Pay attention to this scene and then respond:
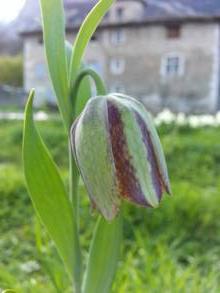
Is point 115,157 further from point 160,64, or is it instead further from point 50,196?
point 160,64

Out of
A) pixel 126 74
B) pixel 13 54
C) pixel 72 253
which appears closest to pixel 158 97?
pixel 126 74

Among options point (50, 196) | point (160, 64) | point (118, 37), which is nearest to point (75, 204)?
point (50, 196)

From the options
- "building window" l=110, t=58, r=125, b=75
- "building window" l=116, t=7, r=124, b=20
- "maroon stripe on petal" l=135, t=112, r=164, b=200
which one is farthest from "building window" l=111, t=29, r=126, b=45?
"maroon stripe on petal" l=135, t=112, r=164, b=200

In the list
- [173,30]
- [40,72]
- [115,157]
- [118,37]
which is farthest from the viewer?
[40,72]

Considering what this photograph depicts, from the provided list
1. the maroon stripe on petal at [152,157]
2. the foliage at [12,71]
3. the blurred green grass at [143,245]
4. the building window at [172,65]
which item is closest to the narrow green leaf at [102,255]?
the maroon stripe on petal at [152,157]

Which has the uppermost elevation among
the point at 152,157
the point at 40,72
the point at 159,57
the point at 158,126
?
the point at 152,157

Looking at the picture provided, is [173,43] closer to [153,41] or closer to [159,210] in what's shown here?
[153,41]

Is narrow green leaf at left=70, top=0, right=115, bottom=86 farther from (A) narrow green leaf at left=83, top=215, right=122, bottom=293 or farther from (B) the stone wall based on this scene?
(B) the stone wall
